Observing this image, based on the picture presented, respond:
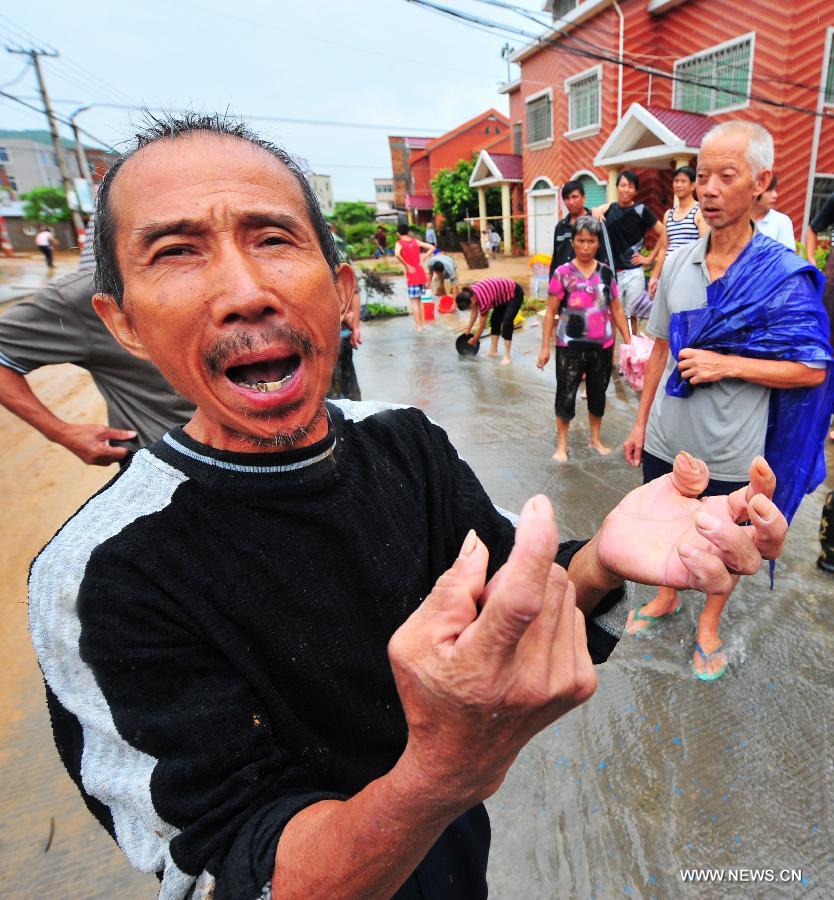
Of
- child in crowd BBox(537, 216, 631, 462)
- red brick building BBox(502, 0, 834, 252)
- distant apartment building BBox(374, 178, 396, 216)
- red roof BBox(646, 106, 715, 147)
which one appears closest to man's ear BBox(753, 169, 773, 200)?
child in crowd BBox(537, 216, 631, 462)

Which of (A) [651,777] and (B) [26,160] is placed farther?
(B) [26,160]

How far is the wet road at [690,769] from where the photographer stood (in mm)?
1635

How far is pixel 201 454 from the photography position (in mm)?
889

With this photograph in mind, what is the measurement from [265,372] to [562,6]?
71.8 ft

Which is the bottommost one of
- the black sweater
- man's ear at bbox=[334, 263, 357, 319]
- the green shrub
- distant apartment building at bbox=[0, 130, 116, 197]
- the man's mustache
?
the black sweater

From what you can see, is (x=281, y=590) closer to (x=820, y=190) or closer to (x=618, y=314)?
(x=618, y=314)

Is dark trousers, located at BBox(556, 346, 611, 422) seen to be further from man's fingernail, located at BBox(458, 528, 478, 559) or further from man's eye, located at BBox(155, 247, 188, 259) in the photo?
man's fingernail, located at BBox(458, 528, 478, 559)

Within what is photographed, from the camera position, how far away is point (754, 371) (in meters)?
1.92

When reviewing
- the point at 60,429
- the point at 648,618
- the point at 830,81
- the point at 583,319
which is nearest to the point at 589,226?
the point at 583,319

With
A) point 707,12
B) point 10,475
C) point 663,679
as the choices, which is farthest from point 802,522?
point 707,12

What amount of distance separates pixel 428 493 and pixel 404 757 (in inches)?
23.3

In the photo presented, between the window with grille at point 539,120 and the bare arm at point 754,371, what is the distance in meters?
17.6

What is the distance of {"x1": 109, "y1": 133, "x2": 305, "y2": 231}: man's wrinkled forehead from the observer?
850mm

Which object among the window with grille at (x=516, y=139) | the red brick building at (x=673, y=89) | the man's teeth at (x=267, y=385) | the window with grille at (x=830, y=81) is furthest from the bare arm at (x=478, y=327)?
the window with grille at (x=516, y=139)
